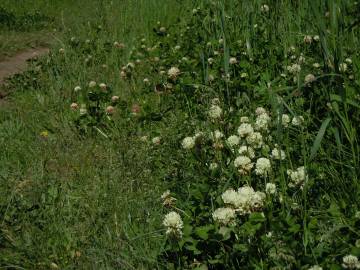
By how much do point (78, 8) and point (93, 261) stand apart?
11.8 meters

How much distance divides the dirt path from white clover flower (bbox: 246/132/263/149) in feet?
15.2

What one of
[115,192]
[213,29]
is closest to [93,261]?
[115,192]

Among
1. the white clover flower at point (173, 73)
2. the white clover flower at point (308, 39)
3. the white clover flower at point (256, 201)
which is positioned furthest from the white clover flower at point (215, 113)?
the white clover flower at point (173, 73)

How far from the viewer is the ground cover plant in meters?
2.08

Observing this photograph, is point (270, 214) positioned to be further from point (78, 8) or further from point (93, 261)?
point (78, 8)

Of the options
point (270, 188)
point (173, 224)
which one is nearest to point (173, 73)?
point (270, 188)

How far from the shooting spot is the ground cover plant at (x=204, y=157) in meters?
2.08

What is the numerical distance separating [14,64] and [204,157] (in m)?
5.81

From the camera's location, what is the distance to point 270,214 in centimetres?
200

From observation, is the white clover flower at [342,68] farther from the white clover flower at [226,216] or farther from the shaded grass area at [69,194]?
the shaded grass area at [69,194]

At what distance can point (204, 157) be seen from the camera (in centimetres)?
270

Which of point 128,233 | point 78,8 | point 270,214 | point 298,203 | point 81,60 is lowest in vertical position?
point 78,8

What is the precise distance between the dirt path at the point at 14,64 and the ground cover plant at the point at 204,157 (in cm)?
167

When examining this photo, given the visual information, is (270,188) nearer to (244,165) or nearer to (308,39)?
(244,165)
